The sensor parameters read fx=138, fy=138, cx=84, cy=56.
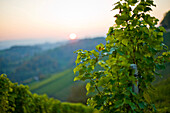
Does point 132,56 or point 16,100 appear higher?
point 132,56

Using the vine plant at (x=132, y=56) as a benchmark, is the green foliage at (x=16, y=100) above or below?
below

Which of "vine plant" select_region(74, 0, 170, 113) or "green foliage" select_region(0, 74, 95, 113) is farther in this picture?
"green foliage" select_region(0, 74, 95, 113)

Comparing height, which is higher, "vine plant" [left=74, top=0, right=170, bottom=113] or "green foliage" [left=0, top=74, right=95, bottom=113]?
"vine plant" [left=74, top=0, right=170, bottom=113]

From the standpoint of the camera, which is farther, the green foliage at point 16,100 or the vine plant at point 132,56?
the green foliage at point 16,100

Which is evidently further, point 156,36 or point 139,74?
point 139,74

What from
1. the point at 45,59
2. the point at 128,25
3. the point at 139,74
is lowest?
the point at 45,59

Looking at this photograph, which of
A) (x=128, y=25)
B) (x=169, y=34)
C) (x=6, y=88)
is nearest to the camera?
(x=128, y=25)

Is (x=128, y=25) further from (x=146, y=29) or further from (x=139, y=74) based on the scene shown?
(x=139, y=74)

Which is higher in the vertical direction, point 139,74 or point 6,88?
point 139,74

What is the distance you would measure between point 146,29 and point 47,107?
6.20 metres

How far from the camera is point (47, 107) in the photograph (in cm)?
677

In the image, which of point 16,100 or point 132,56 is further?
point 16,100

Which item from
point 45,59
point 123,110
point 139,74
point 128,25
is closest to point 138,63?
point 139,74

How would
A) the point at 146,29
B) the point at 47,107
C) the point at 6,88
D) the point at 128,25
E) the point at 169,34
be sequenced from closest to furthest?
the point at 146,29
the point at 128,25
the point at 6,88
the point at 47,107
the point at 169,34
